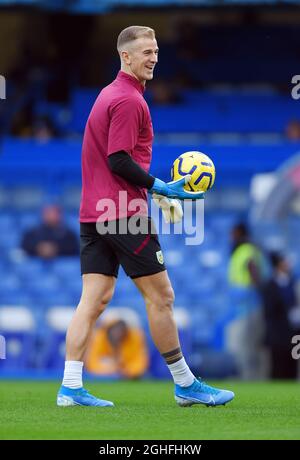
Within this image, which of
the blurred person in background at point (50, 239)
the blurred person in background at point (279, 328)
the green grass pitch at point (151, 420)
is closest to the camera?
the green grass pitch at point (151, 420)

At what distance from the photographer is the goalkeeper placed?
7.92 m

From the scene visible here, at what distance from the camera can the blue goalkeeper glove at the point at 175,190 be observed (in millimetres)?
7910

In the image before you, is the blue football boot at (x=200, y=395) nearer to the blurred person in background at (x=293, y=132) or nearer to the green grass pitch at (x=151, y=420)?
the green grass pitch at (x=151, y=420)

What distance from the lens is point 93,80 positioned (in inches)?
980

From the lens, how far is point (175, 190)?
799cm

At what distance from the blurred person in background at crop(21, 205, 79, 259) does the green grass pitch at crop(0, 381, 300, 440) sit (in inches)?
351

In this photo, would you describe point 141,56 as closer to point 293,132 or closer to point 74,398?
point 74,398

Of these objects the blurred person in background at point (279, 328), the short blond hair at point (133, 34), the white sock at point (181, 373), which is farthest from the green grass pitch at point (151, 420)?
the blurred person in background at point (279, 328)

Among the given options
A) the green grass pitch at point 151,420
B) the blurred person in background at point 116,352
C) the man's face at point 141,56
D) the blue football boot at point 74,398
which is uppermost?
the man's face at point 141,56

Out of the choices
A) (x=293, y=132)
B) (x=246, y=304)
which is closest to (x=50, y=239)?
(x=246, y=304)

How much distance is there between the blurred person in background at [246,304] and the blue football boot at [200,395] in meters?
7.86

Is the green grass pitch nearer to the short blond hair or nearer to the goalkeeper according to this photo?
the goalkeeper
